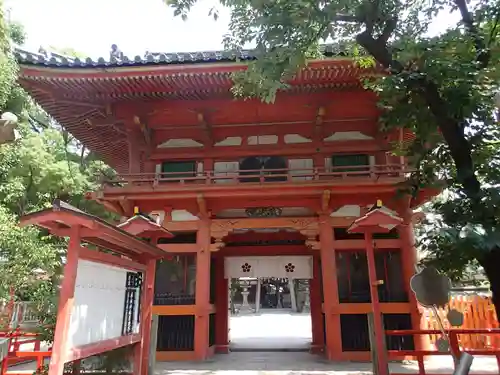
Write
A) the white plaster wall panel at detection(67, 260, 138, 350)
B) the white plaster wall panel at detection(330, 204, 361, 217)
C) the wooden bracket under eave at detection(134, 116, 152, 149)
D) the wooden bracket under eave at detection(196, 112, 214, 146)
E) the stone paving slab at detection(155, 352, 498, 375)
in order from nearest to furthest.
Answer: the white plaster wall panel at detection(67, 260, 138, 350)
the stone paving slab at detection(155, 352, 498, 375)
the white plaster wall panel at detection(330, 204, 361, 217)
the wooden bracket under eave at detection(196, 112, 214, 146)
the wooden bracket under eave at detection(134, 116, 152, 149)

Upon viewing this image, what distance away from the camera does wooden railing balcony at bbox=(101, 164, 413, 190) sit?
888cm

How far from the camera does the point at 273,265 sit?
36.0 feet

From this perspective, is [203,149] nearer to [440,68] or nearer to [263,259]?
[263,259]

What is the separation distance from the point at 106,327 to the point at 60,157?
15386 mm

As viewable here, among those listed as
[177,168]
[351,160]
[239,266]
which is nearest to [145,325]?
[177,168]

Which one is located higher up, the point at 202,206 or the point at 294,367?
the point at 202,206

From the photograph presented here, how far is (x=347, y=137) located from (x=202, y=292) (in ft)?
18.0

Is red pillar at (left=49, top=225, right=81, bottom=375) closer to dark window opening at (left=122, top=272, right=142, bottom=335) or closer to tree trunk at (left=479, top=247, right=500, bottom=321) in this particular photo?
dark window opening at (left=122, top=272, right=142, bottom=335)

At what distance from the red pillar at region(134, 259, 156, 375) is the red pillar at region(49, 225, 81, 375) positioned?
2187mm

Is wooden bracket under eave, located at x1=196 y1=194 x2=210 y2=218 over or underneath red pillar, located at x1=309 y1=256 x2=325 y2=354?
over

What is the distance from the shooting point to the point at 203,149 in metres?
10.2

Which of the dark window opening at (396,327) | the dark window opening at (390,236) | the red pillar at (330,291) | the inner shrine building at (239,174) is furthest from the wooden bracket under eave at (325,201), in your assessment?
the dark window opening at (396,327)

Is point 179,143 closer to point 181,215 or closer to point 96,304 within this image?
point 181,215

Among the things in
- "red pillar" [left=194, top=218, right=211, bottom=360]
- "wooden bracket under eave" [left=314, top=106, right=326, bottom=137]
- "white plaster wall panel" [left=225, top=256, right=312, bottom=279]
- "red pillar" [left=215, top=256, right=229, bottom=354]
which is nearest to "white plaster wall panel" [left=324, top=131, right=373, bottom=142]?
"wooden bracket under eave" [left=314, top=106, right=326, bottom=137]
